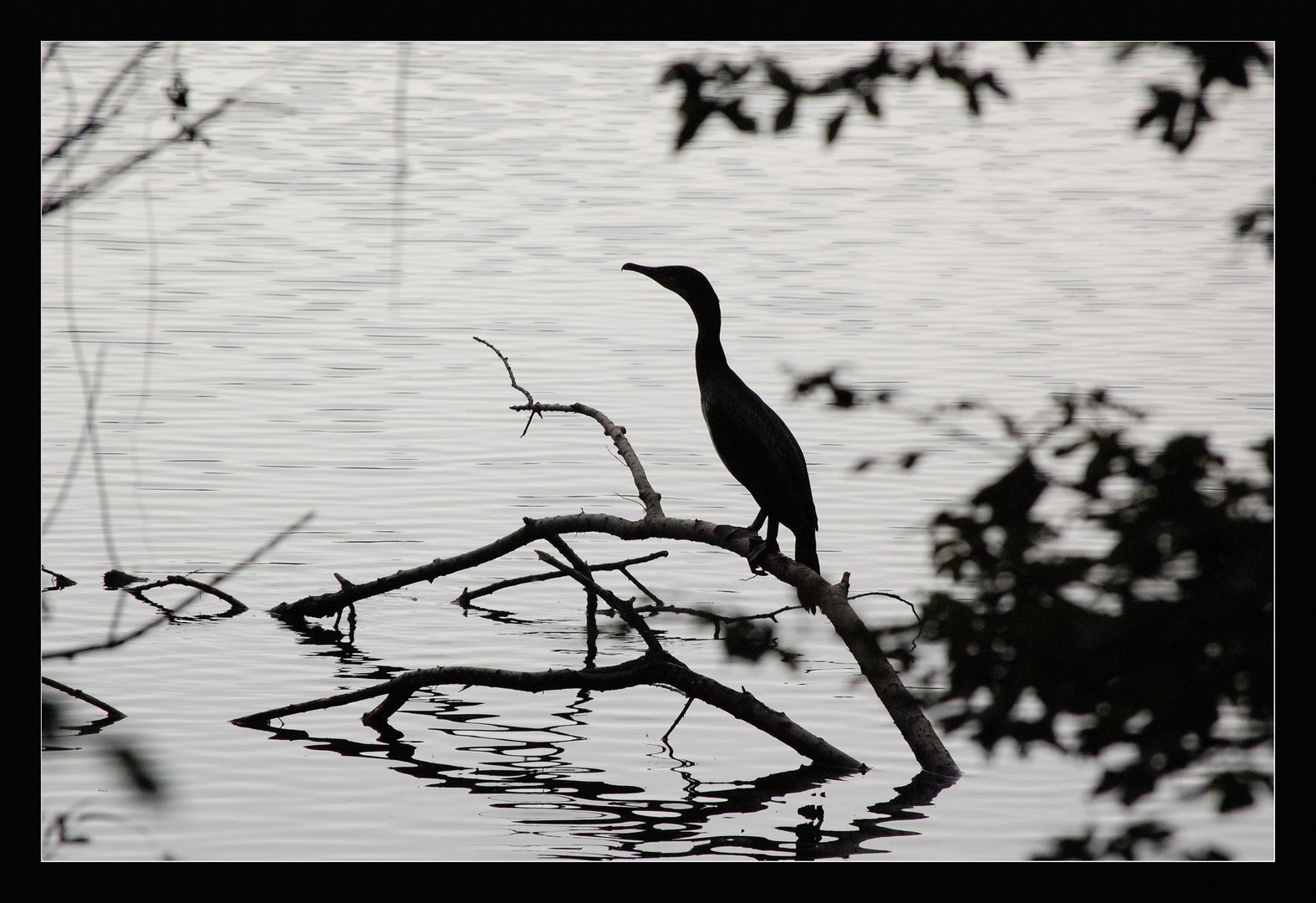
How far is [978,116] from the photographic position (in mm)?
2674

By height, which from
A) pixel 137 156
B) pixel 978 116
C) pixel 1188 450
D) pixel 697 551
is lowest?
pixel 697 551

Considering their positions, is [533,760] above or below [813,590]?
below

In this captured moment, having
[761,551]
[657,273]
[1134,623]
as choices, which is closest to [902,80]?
[1134,623]

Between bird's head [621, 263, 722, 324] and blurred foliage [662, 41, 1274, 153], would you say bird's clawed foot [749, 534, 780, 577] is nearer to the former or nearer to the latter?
bird's head [621, 263, 722, 324]

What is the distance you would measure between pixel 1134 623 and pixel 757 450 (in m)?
3.75

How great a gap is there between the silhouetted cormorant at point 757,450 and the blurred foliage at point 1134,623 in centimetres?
319

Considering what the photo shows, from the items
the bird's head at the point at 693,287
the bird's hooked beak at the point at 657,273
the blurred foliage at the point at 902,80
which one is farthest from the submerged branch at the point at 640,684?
the blurred foliage at the point at 902,80

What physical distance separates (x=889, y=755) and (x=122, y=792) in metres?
5.23

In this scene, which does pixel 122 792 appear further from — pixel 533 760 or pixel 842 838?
pixel 533 760

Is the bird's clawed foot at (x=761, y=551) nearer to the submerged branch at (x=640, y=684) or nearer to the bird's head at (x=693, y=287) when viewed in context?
the submerged branch at (x=640, y=684)

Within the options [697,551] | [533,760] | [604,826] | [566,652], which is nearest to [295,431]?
[697,551]

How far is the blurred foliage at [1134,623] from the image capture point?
1.92m

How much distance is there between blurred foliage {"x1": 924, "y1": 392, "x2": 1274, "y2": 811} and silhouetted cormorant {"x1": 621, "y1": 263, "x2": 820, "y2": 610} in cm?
319

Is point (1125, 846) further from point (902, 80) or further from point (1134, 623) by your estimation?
point (902, 80)
